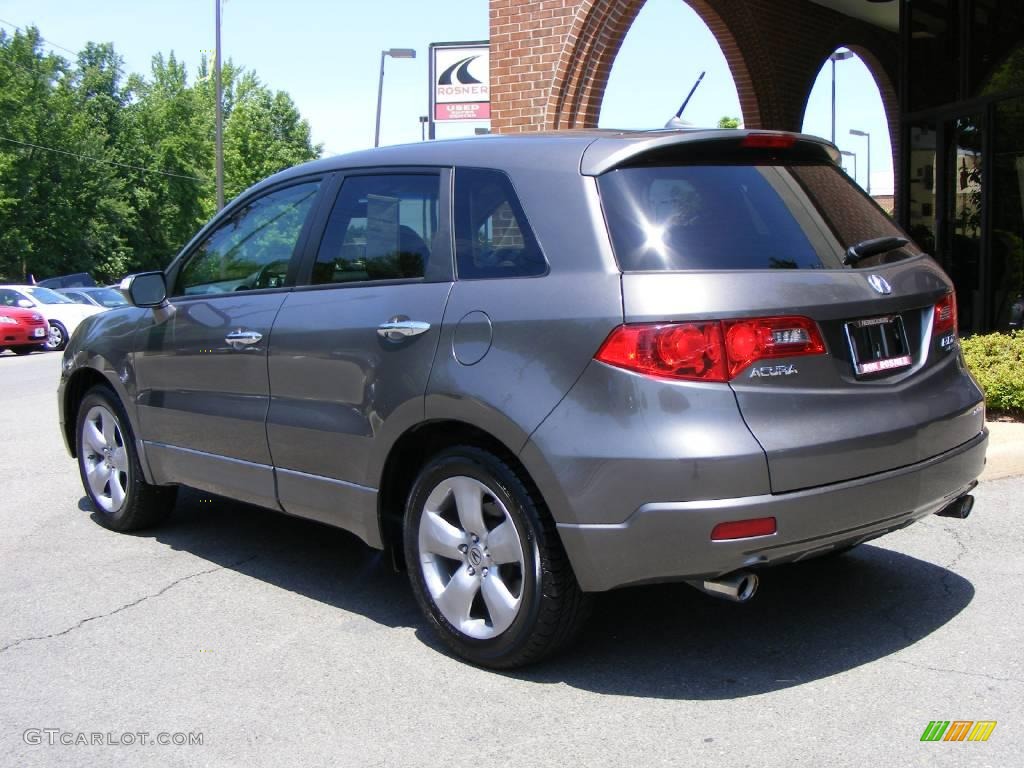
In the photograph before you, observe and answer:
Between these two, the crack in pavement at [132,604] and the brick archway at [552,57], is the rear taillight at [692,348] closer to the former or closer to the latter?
the crack in pavement at [132,604]

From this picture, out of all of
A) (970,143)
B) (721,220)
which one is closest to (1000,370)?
(721,220)

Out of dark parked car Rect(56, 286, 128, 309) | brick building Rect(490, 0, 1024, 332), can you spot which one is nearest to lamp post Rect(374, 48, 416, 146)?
dark parked car Rect(56, 286, 128, 309)

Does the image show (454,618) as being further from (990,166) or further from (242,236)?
(990,166)

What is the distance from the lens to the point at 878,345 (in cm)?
368

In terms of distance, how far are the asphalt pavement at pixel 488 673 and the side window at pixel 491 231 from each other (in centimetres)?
143

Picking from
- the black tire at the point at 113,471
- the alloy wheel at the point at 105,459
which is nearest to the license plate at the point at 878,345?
the black tire at the point at 113,471

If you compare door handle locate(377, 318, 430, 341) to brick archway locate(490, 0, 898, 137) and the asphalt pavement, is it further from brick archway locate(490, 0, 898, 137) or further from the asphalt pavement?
brick archway locate(490, 0, 898, 137)

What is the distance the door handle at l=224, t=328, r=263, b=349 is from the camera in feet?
15.5

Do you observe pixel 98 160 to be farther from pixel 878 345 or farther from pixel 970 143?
pixel 878 345

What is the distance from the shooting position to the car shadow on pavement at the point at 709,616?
3801 millimetres

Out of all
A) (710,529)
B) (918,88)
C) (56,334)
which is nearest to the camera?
(710,529)

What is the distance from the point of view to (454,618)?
3934 mm

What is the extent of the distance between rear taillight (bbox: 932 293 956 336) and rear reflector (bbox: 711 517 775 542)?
1.17 meters

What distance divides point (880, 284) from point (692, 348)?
2.73 feet
